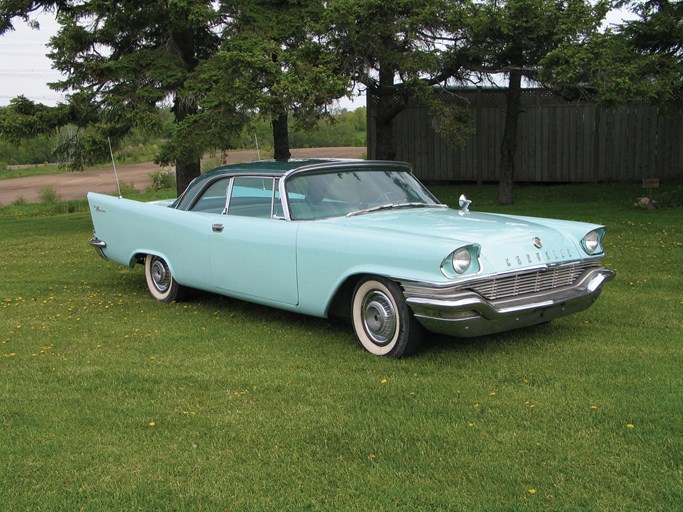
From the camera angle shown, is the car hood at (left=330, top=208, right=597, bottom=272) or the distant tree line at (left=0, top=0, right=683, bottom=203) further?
the distant tree line at (left=0, top=0, right=683, bottom=203)

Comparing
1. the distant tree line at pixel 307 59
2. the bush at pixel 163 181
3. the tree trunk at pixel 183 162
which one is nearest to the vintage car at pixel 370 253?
the distant tree line at pixel 307 59

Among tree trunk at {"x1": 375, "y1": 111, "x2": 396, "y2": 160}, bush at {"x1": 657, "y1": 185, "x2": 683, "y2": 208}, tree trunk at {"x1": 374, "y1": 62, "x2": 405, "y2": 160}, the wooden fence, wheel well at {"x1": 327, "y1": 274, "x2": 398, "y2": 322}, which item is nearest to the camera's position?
wheel well at {"x1": 327, "y1": 274, "x2": 398, "y2": 322}

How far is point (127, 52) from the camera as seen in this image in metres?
14.1

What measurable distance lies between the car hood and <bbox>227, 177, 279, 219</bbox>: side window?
2.34 feet

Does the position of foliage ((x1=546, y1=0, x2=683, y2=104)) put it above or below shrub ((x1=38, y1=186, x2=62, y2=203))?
above

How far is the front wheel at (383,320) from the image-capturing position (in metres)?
5.13

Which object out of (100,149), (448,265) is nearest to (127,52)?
(100,149)

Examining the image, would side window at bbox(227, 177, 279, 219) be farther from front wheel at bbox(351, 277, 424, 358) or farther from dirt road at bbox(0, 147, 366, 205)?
dirt road at bbox(0, 147, 366, 205)

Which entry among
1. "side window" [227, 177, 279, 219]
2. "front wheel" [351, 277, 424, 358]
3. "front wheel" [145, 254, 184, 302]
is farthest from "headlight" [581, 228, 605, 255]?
"front wheel" [145, 254, 184, 302]

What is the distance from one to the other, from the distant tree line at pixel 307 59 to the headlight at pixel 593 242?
17.7 ft

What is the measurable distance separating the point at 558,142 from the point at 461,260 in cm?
1213

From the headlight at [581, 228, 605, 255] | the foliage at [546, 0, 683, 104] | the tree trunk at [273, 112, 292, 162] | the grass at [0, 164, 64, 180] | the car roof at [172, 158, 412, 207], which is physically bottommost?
the grass at [0, 164, 64, 180]

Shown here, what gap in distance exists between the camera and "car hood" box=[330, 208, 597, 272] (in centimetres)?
Result: 508

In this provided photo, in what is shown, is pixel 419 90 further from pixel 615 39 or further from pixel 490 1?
pixel 615 39
